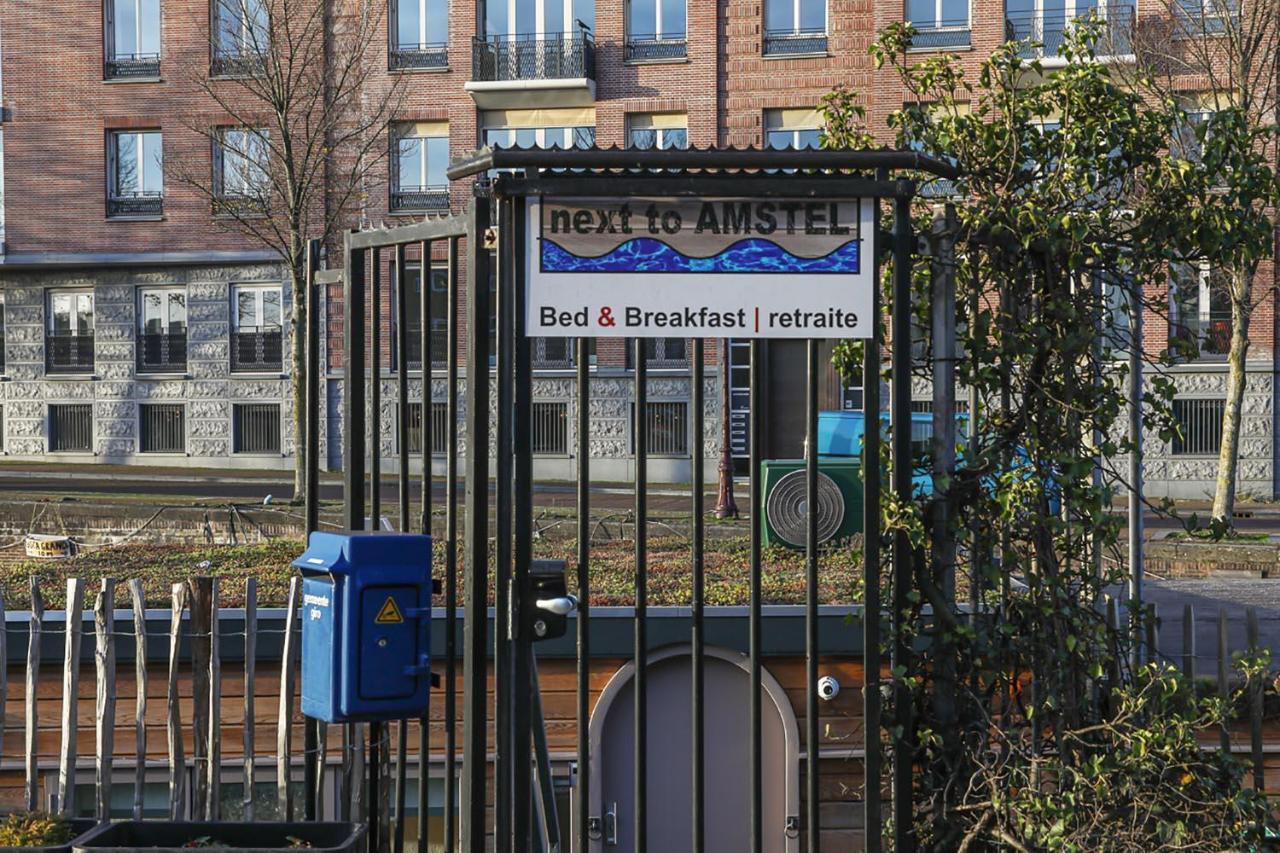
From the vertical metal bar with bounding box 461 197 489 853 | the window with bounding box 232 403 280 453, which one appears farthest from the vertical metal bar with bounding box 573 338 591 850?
the window with bounding box 232 403 280 453

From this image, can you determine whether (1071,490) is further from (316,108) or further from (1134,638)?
(316,108)

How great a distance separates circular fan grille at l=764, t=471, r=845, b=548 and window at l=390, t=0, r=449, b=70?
24962 mm

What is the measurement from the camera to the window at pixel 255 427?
36469 mm

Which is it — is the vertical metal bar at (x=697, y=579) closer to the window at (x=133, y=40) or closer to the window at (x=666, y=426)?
the window at (x=666, y=426)

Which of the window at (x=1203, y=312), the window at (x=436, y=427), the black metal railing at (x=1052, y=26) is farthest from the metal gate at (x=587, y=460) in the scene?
the black metal railing at (x=1052, y=26)

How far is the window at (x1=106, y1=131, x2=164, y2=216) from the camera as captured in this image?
36.8 metres

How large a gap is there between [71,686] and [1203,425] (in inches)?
1165

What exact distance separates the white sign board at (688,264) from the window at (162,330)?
3352 cm

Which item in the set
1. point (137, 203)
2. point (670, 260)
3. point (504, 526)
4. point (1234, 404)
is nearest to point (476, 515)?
point (504, 526)

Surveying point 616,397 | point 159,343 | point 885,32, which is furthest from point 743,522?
point 159,343

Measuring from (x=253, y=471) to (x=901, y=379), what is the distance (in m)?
31.9

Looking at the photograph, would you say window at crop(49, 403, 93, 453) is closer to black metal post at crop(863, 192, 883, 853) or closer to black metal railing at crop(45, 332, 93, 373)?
black metal railing at crop(45, 332, 93, 373)

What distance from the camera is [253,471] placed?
35781 mm

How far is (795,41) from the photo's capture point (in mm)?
34844
